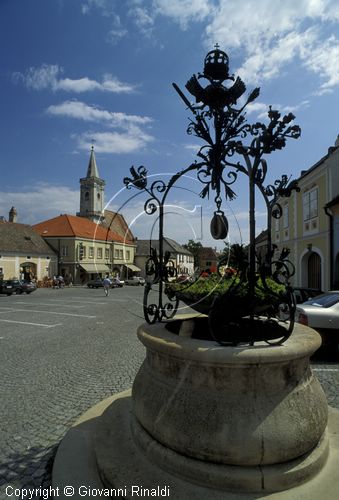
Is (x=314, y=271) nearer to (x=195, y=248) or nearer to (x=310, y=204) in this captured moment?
(x=310, y=204)

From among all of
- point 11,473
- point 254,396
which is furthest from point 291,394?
point 11,473

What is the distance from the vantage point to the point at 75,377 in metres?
6.05

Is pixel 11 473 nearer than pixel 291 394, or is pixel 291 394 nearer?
pixel 291 394

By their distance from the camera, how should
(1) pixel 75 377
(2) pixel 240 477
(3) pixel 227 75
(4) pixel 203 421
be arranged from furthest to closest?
(1) pixel 75 377, (3) pixel 227 75, (4) pixel 203 421, (2) pixel 240 477

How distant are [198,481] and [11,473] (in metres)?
1.85

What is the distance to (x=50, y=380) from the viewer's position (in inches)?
231

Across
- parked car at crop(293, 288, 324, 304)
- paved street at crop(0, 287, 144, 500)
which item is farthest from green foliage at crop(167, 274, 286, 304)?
parked car at crop(293, 288, 324, 304)

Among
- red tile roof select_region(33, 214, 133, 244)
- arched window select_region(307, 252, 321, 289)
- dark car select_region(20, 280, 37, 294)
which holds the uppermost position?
red tile roof select_region(33, 214, 133, 244)

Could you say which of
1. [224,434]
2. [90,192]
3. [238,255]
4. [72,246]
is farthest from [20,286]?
[90,192]

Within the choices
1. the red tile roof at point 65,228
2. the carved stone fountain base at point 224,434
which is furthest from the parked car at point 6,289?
the carved stone fountain base at point 224,434

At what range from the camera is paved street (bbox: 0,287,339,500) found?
11.3 ft

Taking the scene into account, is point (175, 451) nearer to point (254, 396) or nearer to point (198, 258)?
point (254, 396)

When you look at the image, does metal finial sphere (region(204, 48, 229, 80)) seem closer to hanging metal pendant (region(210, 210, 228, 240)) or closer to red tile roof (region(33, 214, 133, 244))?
hanging metal pendant (region(210, 210, 228, 240))

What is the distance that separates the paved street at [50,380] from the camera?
11.3ft
